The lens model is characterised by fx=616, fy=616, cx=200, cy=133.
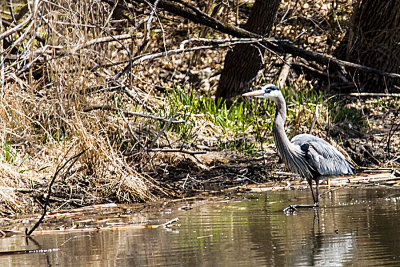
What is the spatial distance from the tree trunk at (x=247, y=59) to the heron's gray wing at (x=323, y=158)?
11.9ft

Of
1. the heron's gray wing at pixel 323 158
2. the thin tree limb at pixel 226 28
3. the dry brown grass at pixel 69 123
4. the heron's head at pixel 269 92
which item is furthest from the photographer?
the thin tree limb at pixel 226 28

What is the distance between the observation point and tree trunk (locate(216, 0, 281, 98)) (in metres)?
10.9

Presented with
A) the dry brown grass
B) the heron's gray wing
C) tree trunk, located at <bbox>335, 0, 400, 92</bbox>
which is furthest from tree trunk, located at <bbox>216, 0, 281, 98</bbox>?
the heron's gray wing

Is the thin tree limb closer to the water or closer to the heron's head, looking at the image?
the heron's head

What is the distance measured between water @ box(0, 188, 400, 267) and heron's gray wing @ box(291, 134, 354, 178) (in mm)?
626

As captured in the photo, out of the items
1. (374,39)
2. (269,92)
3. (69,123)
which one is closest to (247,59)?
(374,39)

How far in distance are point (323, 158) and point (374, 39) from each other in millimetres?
4687

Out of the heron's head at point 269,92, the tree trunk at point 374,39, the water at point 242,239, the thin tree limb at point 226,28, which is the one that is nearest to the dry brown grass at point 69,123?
the thin tree limb at point 226,28

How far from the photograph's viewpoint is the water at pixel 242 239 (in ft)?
13.9

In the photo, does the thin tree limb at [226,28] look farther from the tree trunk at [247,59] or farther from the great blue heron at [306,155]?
the great blue heron at [306,155]

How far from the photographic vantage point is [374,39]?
37.1 feet

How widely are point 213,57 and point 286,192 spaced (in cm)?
604

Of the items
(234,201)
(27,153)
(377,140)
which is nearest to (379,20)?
(377,140)

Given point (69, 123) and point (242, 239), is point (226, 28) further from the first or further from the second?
point (242, 239)
